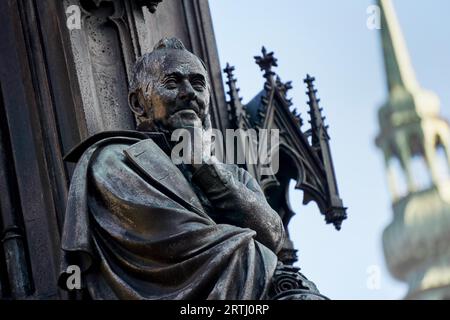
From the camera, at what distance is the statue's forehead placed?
10.5 m

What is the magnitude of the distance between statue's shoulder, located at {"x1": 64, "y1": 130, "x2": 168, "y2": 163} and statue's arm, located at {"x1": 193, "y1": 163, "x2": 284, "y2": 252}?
31 centimetres

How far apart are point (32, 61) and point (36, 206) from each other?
2.75 ft

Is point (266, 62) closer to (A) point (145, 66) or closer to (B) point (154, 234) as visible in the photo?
(A) point (145, 66)

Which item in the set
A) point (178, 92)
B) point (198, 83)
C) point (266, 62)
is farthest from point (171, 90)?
point (266, 62)

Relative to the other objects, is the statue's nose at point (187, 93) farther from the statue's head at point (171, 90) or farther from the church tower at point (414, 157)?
the church tower at point (414, 157)

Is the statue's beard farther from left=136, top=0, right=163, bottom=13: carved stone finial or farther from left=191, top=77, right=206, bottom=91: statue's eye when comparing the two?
left=136, top=0, right=163, bottom=13: carved stone finial

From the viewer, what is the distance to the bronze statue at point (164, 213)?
31.6ft

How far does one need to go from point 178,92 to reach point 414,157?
208 feet

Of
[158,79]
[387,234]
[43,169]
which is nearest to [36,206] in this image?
[43,169]

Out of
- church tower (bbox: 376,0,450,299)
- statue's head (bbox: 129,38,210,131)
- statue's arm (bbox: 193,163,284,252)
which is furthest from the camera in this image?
church tower (bbox: 376,0,450,299)

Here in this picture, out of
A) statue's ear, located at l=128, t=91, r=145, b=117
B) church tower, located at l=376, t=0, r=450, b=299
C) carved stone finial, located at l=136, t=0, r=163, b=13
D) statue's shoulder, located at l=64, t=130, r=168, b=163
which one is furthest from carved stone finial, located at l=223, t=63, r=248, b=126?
church tower, located at l=376, t=0, r=450, b=299

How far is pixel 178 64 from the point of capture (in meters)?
10.6

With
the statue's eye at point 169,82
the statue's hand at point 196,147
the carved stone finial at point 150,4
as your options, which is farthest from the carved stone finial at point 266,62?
the statue's hand at point 196,147
